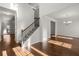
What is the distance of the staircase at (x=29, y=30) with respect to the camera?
2051mm

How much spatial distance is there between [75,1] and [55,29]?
2.24ft

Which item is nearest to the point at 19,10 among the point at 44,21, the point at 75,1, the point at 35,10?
the point at 35,10

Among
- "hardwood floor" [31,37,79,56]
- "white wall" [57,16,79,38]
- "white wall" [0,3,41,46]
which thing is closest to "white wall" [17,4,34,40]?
"white wall" [0,3,41,46]

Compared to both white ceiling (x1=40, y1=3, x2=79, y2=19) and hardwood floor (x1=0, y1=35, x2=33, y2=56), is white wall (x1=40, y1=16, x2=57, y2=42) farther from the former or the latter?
hardwood floor (x1=0, y1=35, x2=33, y2=56)

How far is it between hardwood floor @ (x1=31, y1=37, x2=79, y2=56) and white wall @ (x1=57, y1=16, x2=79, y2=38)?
4.9 inches

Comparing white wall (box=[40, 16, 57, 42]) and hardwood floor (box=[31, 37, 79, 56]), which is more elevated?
white wall (box=[40, 16, 57, 42])

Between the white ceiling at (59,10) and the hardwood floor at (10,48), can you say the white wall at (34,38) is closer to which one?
the hardwood floor at (10,48)

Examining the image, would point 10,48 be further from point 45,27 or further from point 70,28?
point 70,28

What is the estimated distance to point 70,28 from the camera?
2006 millimetres

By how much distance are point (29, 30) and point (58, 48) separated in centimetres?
74

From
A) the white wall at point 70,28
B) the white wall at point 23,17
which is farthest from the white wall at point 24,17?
the white wall at point 70,28

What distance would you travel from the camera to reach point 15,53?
2043 millimetres

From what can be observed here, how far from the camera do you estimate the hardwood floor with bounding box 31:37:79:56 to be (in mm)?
1996

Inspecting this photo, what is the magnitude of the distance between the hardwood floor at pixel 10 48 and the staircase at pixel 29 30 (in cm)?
19
